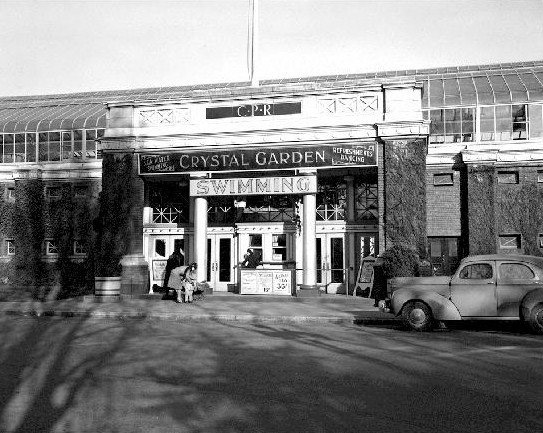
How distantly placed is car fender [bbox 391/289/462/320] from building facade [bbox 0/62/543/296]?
6.74 metres

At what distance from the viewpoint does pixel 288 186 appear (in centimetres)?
2112

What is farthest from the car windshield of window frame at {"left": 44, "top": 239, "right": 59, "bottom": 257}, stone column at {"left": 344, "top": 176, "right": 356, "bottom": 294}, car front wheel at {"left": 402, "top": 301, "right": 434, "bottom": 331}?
window frame at {"left": 44, "top": 239, "right": 59, "bottom": 257}

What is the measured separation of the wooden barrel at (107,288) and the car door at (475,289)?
38.9ft

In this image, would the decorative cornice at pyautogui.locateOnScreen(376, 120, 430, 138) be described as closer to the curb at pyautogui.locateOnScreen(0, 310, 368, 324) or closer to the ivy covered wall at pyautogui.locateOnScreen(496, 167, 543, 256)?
the ivy covered wall at pyautogui.locateOnScreen(496, 167, 543, 256)

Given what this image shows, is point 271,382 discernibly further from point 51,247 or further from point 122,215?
point 51,247

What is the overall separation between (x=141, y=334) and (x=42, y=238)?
18444 millimetres

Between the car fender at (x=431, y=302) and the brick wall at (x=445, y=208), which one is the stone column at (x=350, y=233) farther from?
the car fender at (x=431, y=302)

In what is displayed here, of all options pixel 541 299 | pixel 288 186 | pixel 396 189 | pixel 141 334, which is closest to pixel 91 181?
pixel 288 186

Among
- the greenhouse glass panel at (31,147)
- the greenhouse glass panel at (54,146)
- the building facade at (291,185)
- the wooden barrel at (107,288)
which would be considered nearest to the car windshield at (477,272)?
the building facade at (291,185)

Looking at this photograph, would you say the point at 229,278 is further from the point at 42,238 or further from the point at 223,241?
the point at 42,238

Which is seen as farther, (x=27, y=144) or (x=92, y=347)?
(x=27, y=144)

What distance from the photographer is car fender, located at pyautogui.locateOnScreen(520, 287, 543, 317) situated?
41.3 ft

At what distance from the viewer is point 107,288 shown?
2044cm

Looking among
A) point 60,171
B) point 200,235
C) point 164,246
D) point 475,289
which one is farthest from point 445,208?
point 60,171
